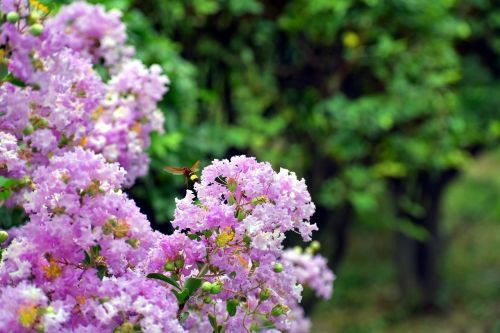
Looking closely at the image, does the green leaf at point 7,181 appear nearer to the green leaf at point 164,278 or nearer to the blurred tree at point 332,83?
the green leaf at point 164,278

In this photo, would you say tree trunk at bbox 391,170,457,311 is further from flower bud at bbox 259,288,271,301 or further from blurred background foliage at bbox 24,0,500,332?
flower bud at bbox 259,288,271,301

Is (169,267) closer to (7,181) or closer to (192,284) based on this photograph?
(192,284)

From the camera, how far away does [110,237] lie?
5.86 ft

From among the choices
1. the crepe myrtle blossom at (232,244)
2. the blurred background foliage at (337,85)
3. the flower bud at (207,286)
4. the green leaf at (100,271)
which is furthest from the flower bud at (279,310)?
the blurred background foliage at (337,85)

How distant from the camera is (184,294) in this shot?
6.16 feet

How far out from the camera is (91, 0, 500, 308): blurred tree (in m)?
7.18

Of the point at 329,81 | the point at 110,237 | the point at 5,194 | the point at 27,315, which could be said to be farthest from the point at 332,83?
the point at 27,315

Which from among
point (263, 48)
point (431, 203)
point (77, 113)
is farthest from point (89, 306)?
point (431, 203)

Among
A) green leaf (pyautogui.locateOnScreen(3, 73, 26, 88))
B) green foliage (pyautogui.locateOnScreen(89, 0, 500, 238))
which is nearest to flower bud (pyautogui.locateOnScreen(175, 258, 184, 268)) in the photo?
green leaf (pyautogui.locateOnScreen(3, 73, 26, 88))

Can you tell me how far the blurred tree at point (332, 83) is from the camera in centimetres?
718

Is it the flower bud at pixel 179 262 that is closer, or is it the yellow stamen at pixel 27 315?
the yellow stamen at pixel 27 315

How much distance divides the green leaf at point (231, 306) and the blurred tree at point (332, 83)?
4523 millimetres

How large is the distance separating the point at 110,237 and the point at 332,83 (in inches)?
242

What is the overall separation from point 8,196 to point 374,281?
13511mm
